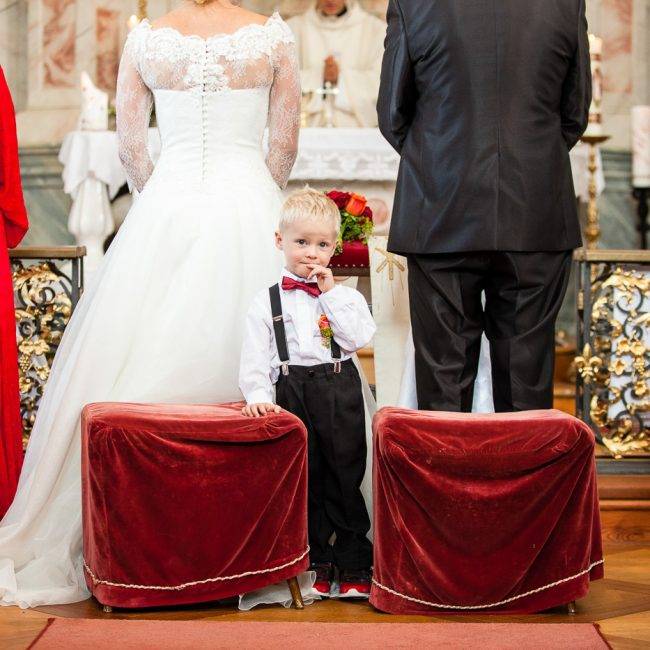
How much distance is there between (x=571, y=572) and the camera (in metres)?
3.51

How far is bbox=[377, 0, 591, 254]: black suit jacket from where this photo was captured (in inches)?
149

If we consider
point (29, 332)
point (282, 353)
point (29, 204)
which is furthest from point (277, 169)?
point (29, 204)

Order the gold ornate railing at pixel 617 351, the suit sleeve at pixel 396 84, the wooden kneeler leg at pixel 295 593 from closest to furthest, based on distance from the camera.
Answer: the wooden kneeler leg at pixel 295 593
the suit sleeve at pixel 396 84
the gold ornate railing at pixel 617 351

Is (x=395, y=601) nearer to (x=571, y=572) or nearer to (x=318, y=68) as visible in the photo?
(x=571, y=572)

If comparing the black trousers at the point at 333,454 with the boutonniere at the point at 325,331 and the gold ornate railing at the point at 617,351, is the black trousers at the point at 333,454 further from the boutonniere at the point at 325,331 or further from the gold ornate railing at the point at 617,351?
the gold ornate railing at the point at 617,351

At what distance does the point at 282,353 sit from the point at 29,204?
5968 mm

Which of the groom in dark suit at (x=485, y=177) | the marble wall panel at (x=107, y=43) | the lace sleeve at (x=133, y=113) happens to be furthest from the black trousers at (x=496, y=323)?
the marble wall panel at (x=107, y=43)

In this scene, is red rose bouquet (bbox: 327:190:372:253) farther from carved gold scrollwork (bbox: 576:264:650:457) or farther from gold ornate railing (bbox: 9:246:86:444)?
gold ornate railing (bbox: 9:246:86:444)

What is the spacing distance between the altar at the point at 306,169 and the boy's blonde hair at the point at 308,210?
3.48 metres

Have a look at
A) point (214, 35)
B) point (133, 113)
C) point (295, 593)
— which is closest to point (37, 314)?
point (133, 113)

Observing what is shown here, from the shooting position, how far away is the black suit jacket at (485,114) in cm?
379

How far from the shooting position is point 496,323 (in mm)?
3984

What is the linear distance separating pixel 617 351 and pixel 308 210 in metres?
1.88

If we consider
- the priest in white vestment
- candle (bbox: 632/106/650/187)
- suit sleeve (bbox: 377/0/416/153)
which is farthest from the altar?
suit sleeve (bbox: 377/0/416/153)
